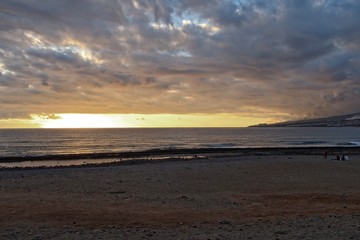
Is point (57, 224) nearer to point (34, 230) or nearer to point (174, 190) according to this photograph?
point (34, 230)

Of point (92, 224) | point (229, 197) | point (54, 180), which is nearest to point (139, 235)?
point (92, 224)

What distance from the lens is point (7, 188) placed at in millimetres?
20484

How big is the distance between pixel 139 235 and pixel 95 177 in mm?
15875

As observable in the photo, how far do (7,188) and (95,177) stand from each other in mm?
6148

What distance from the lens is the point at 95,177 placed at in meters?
25.5

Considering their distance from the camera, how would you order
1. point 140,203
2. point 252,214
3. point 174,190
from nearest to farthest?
point 252,214, point 140,203, point 174,190

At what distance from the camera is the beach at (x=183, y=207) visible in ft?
34.6

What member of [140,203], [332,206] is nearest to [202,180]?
[140,203]

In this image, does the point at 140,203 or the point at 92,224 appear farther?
the point at 140,203

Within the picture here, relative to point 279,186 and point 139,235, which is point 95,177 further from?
point 139,235

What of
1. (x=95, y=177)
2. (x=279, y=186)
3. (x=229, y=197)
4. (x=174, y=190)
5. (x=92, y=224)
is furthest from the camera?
(x=95, y=177)

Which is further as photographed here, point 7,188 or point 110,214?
point 7,188

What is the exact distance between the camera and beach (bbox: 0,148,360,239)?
34.6 ft

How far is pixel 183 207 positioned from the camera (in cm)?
1464
